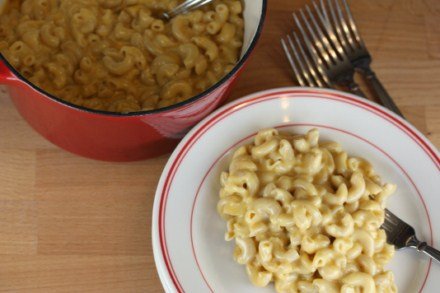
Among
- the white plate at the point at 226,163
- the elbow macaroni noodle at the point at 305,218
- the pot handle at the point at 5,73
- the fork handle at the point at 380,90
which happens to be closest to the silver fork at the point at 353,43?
the fork handle at the point at 380,90

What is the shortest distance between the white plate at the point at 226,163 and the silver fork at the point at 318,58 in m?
0.13

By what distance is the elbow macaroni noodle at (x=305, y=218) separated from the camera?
1.05 m

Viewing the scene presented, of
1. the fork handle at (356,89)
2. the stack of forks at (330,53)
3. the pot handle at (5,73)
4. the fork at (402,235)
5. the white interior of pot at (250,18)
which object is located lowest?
the fork at (402,235)

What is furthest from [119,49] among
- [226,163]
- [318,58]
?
[318,58]

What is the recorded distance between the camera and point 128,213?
46.9 inches

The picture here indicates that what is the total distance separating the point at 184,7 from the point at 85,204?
0.42 metres

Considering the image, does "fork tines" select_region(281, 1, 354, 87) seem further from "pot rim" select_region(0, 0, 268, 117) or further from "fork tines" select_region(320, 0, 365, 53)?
"pot rim" select_region(0, 0, 268, 117)

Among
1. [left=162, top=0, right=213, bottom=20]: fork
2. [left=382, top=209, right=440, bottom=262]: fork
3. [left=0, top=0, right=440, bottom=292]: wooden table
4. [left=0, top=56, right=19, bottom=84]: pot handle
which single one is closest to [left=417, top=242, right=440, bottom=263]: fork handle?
[left=382, top=209, right=440, bottom=262]: fork

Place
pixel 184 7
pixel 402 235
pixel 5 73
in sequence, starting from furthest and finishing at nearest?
1. pixel 184 7
2. pixel 402 235
3. pixel 5 73

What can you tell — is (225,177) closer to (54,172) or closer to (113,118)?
(113,118)

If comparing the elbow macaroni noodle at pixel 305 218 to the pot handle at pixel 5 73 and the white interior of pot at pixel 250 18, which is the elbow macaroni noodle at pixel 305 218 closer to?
the white interior of pot at pixel 250 18

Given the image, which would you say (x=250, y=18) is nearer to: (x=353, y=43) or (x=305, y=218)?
(x=353, y=43)

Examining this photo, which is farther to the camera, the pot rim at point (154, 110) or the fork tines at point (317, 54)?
the fork tines at point (317, 54)

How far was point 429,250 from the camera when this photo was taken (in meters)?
1.10
